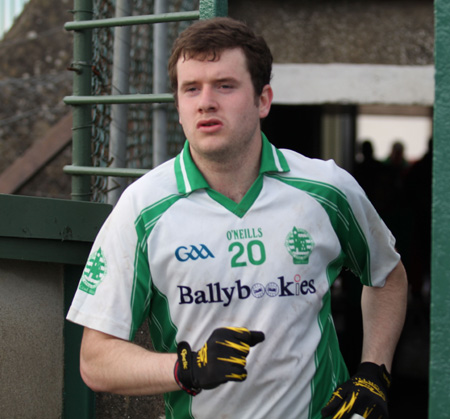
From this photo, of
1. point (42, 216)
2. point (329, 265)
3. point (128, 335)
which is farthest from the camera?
point (42, 216)

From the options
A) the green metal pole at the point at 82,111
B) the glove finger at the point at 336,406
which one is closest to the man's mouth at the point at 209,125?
the glove finger at the point at 336,406

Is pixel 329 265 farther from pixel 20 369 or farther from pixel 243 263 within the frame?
pixel 20 369

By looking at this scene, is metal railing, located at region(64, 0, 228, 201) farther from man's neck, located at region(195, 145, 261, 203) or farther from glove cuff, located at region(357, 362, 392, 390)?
glove cuff, located at region(357, 362, 392, 390)

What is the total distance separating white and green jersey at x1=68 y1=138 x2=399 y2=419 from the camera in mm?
2262

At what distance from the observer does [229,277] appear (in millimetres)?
2256

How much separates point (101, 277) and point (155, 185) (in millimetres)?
322

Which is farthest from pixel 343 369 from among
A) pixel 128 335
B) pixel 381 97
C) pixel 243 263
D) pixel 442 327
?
pixel 381 97

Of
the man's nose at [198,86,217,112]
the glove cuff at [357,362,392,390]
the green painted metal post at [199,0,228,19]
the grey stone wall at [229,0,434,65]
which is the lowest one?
the glove cuff at [357,362,392,390]

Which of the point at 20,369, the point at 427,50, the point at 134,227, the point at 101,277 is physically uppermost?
the point at 427,50

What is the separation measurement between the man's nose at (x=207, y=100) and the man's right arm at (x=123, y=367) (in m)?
0.72

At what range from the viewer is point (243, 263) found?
2.27 m

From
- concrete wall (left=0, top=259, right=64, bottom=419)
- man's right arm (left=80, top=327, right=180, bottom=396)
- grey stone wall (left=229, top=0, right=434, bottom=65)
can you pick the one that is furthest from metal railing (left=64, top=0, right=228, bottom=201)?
grey stone wall (left=229, top=0, right=434, bottom=65)

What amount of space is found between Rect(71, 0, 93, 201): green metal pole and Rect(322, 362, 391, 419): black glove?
159 cm

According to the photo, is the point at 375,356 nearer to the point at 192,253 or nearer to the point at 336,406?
the point at 336,406
